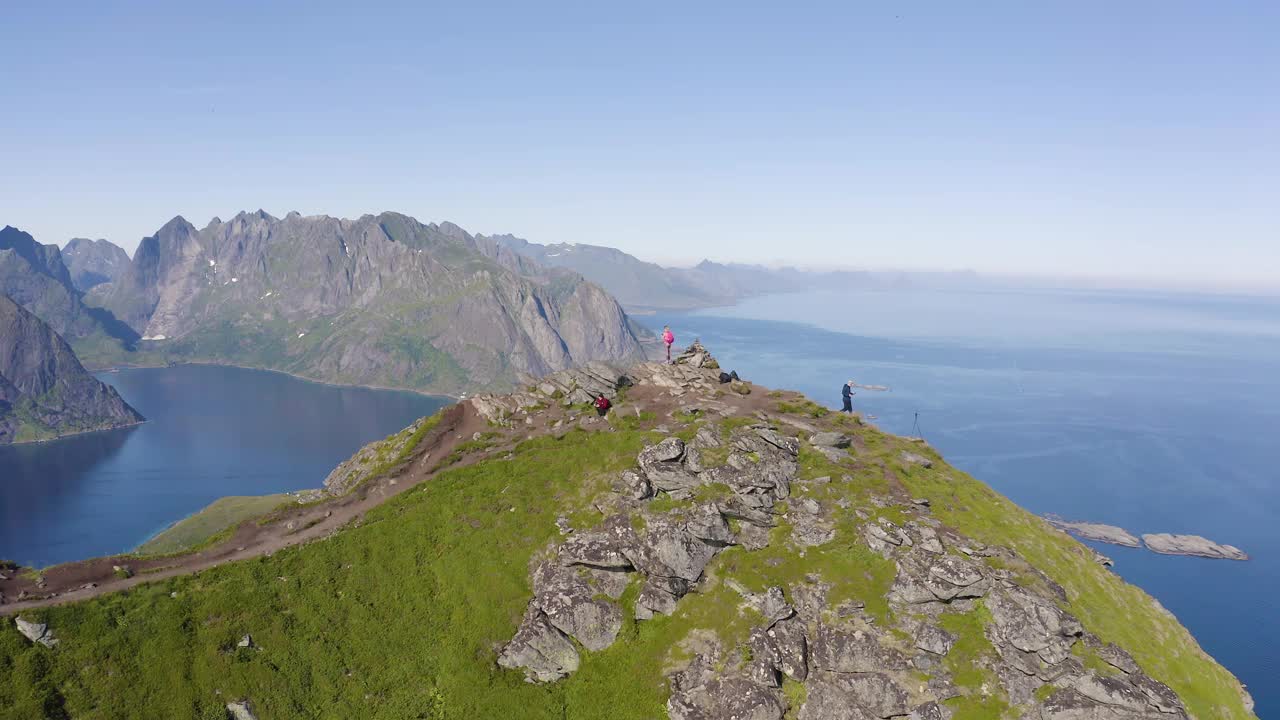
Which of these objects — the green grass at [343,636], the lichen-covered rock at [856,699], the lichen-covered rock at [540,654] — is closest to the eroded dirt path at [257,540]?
the green grass at [343,636]

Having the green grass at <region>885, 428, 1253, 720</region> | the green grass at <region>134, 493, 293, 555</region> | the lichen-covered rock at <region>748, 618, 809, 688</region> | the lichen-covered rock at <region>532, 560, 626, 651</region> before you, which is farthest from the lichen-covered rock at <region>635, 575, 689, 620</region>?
the green grass at <region>134, 493, 293, 555</region>

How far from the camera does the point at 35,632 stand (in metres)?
37.8

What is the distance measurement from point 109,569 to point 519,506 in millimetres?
28367

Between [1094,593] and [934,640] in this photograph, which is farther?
[1094,593]

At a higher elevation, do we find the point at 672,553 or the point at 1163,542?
the point at 672,553

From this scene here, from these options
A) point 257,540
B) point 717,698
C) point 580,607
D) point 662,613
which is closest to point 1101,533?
point 662,613

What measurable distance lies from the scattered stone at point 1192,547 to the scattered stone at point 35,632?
204 metres

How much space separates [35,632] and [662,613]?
37800 millimetres

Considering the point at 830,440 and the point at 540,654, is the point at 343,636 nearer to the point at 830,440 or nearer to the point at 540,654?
the point at 540,654

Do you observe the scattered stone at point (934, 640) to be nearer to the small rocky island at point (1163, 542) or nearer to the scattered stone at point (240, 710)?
the scattered stone at point (240, 710)

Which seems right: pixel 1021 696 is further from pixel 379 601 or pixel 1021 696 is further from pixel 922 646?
pixel 379 601

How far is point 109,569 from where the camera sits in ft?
148

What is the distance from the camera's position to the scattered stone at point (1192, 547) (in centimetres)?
15750

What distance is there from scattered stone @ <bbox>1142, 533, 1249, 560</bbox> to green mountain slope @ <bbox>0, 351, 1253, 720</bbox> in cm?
14031
